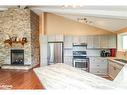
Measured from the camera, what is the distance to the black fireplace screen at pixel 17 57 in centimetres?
844

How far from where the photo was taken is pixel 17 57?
854 cm

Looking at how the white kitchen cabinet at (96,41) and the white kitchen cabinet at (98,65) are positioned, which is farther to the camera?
the white kitchen cabinet at (96,41)

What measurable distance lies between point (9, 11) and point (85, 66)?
15.4ft

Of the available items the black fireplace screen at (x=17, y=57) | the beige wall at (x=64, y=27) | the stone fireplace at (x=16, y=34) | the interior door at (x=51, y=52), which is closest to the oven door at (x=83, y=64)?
the interior door at (x=51, y=52)

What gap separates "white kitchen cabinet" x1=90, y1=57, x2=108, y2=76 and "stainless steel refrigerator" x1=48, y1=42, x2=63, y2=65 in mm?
1485

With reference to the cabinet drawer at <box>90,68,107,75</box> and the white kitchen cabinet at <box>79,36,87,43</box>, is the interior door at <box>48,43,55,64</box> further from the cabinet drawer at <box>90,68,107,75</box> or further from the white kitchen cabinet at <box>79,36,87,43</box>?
the cabinet drawer at <box>90,68,107,75</box>

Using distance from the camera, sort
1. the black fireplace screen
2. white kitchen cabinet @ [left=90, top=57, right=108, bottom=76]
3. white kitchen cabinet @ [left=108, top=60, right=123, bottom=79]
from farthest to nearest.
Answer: the black fireplace screen
white kitchen cabinet @ [left=90, top=57, right=108, bottom=76]
white kitchen cabinet @ [left=108, top=60, right=123, bottom=79]

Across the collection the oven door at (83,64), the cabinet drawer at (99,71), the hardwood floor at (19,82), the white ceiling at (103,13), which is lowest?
the hardwood floor at (19,82)

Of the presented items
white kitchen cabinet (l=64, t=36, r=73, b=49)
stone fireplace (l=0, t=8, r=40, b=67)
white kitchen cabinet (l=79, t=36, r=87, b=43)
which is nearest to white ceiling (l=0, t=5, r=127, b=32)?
white kitchen cabinet (l=79, t=36, r=87, b=43)

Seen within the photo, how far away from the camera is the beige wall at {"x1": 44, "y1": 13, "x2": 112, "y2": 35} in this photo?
8.53 meters

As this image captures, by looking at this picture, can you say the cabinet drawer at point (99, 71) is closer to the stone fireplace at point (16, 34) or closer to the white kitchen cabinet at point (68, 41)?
the white kitchen cabinet at point (68, 41)

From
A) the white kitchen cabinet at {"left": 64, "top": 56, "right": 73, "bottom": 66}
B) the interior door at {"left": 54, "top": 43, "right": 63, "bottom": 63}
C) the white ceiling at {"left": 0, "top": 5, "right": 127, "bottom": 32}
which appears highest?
the white ceiling at {"left": 0, "top": 5, "right": 127, "bottom": 32}

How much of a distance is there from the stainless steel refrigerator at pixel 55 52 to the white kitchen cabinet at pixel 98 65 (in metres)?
1.49

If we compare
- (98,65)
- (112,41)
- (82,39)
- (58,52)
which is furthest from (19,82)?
(112,41)
